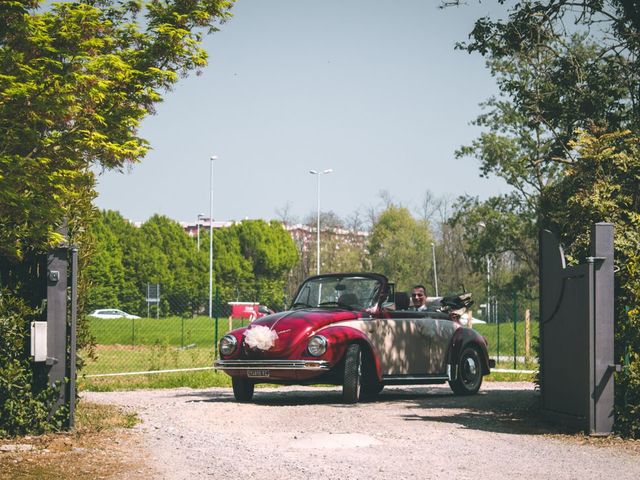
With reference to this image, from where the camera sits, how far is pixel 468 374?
1748 cm

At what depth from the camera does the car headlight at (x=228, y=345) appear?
15227 mm

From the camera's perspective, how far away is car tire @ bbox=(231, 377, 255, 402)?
50.6 feet

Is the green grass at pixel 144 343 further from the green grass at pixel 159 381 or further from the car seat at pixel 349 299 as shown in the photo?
the car seat at pixel 349 299

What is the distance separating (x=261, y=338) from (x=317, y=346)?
81 centimetres

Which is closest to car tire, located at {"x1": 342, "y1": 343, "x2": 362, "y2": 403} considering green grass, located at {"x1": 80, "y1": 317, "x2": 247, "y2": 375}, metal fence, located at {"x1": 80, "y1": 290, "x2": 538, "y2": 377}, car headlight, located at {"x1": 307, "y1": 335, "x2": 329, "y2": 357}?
car headlight, located at {"x1": 307, "y1": 335, "x2": 329, "y2": 357}

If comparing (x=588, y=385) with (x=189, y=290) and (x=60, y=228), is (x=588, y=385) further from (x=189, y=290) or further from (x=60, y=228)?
(x=189, y=290)

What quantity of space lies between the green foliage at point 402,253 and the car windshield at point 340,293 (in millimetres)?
65427

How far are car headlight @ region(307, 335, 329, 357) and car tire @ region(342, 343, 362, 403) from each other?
0.44 metres

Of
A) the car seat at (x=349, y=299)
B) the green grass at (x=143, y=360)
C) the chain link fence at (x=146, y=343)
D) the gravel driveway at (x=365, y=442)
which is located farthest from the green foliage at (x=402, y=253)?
the gravel driveway at (x=365, y=442)

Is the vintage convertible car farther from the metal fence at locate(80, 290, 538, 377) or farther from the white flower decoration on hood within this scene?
the metal fence at locate(80, 290, 538, 377)

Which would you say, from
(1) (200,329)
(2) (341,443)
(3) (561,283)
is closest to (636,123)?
(3) (561,283)

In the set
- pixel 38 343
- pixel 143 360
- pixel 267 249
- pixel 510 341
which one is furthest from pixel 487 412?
pixel 267 249

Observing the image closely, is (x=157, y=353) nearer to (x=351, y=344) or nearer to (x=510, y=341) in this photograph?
(x=510, y=341)

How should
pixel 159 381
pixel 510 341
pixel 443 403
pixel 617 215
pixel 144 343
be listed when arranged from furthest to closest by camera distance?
pixel 510 341, pixel 144 343, pixel 159 381, pixel 443 403, pixel 617 215
